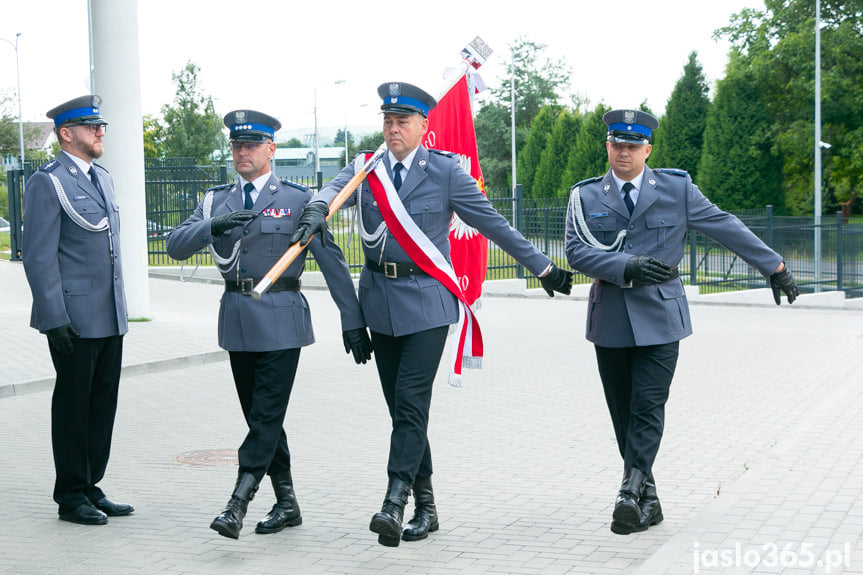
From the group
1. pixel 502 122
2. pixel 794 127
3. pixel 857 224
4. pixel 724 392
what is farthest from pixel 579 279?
pixel 502 122

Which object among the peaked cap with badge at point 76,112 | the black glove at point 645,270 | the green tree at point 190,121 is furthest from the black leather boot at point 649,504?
the green tree at point 190,121

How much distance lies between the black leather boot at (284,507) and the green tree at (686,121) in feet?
130

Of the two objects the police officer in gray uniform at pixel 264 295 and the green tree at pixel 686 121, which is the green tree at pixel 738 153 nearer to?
the green tree at pixel 686 121

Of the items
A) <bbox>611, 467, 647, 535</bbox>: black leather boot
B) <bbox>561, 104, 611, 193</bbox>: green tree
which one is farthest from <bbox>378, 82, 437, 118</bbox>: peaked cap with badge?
<bbox>561, 104, 611, 193</bbox>: green tree

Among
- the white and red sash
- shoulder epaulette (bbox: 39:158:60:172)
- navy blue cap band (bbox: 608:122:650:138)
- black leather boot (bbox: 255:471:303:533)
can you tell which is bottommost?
black leather boot (bbox: 255:471:303:533)

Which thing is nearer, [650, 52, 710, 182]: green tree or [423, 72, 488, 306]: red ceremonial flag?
[423, 72, 488, 306]: red ceremonial flag

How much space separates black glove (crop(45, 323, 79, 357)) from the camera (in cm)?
570

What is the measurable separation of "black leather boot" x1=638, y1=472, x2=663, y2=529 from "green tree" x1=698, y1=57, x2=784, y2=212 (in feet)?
121

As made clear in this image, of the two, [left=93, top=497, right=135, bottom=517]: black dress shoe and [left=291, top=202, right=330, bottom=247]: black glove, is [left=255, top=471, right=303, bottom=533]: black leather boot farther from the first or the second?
[left=291, top=202, right=330, bottom=247]: black glove

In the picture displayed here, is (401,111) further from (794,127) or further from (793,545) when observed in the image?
(794,127)

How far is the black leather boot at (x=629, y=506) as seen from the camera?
5.31 meters

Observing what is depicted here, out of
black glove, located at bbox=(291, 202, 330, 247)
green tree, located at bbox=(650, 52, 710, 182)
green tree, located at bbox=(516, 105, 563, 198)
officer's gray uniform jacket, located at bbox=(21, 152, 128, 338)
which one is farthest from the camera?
green tree, located at bbox=(516, 105, 563, 198)

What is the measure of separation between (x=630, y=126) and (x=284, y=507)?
2637mm

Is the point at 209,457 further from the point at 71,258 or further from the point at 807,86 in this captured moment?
the point at 807,86
